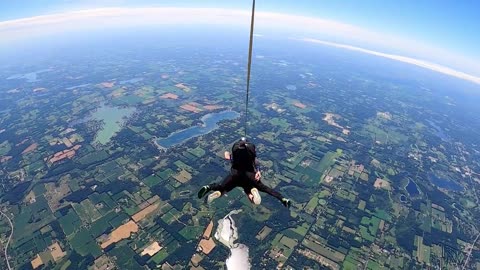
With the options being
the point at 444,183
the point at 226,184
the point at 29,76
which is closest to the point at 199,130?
the point at 226,184

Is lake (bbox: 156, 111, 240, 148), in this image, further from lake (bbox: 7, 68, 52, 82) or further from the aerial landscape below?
lake (bbox: 7, 68, 52, 82)

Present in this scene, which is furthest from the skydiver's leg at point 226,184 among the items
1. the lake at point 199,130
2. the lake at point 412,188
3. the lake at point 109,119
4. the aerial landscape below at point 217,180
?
the lake at point 109,119

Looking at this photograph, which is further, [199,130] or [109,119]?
[109,119]

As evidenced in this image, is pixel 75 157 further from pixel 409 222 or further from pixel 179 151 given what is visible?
pixel 409 222

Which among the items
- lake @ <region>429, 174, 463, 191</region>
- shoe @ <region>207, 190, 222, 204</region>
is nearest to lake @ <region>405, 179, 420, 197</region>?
lake @ <region>429, 174, 463, 191</region>

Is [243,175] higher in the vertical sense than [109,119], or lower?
higher

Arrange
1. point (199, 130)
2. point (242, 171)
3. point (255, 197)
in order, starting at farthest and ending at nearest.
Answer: point (199, 130), point (242, 171), point (255, 197)

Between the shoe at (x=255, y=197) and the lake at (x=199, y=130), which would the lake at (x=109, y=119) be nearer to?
the lake at (x=199, y=130)


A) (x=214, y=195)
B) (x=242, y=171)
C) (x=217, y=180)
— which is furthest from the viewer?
(x=217, y=180)

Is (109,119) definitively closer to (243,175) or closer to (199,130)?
(199,130)
